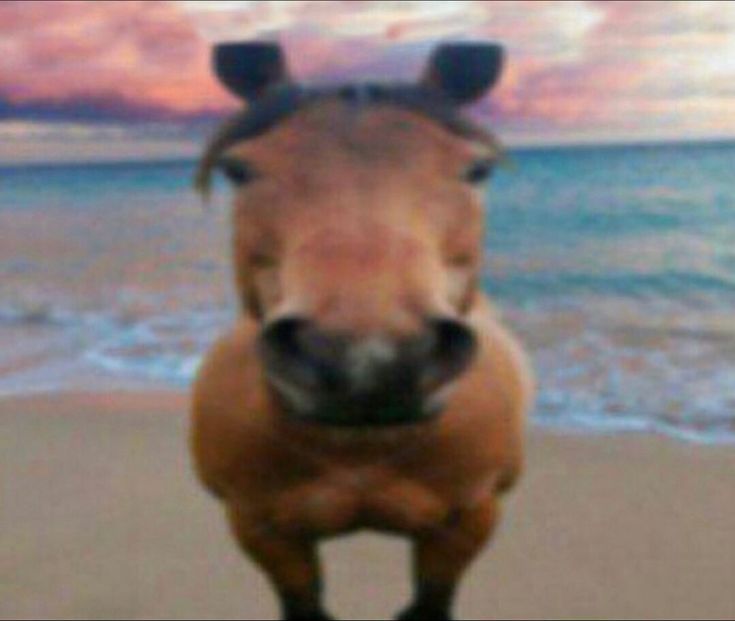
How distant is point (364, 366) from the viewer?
1523 mm

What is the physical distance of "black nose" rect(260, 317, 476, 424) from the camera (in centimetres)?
152

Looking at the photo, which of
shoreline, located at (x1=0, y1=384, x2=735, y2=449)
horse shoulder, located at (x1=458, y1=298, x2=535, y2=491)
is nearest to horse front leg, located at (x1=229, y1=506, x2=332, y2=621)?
horse shoulder, located at (x1=458, y1=298, x2=535, y2=491)

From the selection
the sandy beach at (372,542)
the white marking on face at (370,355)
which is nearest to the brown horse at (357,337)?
the white marking on face at (370,355)

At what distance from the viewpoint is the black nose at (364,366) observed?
152cm

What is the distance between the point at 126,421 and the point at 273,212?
4126mm

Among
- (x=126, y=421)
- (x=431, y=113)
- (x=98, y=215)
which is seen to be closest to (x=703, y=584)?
(x=431, y=113)

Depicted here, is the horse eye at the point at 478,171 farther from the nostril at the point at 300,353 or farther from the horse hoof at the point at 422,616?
the horse hoof at the point at 422,616

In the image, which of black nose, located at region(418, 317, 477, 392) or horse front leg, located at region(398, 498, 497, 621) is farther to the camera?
horse front leg, located at region(398, 498, 497, 621)

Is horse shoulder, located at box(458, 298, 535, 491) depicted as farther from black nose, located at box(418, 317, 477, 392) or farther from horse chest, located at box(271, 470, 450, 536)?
black nose, located at box(418, 317, 477, 392)

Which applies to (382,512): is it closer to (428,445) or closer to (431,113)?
(428,445)

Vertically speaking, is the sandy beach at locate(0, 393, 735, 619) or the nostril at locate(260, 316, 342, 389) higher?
the nostril at locate(260, 316, 342, 389)

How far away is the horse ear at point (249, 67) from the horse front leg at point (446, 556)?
858 millimetres

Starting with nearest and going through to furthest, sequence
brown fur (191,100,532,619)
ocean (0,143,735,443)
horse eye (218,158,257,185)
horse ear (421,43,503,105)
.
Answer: brown fur (191,100,532,619), horse eye (218,158,257,185), horse ear (421,43,503,105), ocean (0,143,735,443)

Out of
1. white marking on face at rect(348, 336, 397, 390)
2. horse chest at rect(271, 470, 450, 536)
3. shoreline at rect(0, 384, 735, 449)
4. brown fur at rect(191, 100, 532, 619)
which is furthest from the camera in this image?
shoreline at rect(0, 384, 735, 449)
